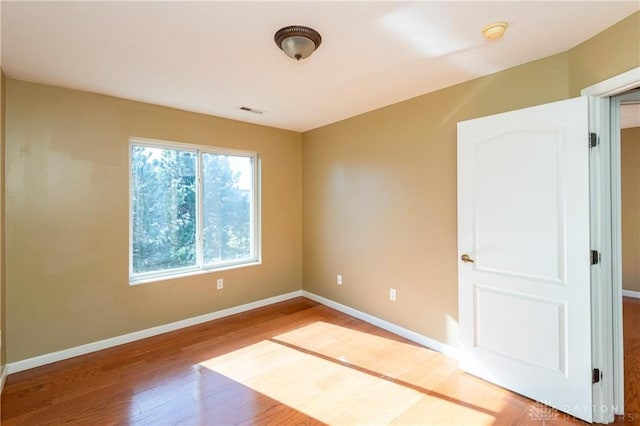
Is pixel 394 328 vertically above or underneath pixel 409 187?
underneath

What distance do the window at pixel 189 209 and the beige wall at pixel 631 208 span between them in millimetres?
5680

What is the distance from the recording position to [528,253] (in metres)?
2.10

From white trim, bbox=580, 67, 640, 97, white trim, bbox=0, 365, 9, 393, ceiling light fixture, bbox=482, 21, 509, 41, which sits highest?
ceiling light fixture, bbox=482, 21, 509, 41

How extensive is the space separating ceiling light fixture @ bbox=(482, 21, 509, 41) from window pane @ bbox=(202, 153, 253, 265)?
3.00 m

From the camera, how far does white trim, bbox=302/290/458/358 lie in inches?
109

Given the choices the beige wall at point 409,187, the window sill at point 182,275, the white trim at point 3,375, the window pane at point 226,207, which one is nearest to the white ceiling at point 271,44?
the beige wall at point 409,187

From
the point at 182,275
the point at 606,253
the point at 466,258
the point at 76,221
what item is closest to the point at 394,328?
the point at 466,258

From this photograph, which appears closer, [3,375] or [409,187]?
[3,375]

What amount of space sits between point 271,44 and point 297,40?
0.79 ft

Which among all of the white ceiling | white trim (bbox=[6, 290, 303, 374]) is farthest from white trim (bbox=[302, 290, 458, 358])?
the white ceiling

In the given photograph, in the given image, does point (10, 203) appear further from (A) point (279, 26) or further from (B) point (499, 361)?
(B) point (499, 361)

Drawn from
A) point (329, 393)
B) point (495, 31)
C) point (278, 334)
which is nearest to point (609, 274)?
point (495, 31)

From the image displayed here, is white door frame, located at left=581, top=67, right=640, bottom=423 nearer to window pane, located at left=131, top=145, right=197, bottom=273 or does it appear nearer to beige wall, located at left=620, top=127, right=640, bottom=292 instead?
window pane, located at left=131, top=145, right=197, bottom=273

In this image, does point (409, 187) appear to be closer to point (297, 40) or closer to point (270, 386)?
point (297, 40)
